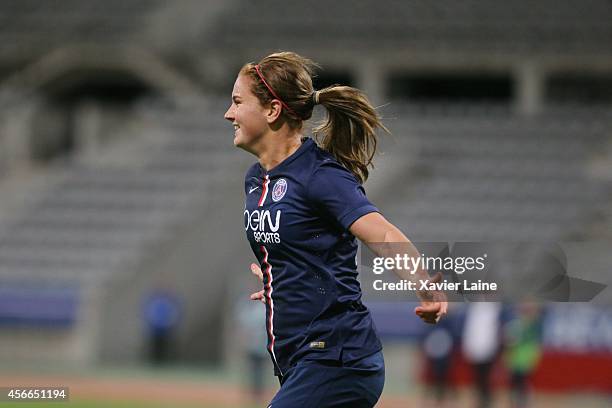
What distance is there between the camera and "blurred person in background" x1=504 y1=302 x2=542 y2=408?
48.1 feet

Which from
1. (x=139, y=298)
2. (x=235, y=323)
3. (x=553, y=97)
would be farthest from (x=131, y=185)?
(x=553, y=97)

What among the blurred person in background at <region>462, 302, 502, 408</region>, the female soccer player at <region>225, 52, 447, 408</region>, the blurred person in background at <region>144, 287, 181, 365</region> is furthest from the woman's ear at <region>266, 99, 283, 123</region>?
the blurred person in background at <region>144, 287, 181, 365</region>

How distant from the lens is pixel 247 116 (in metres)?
5.05

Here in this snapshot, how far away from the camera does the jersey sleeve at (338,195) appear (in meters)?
4.72

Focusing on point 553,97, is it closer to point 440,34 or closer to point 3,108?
point 440,34

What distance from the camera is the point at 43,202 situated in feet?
86.3

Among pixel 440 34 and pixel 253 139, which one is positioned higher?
pixel 440 34

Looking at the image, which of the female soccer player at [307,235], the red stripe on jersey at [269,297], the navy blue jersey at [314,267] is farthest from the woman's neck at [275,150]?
the red stripe on jersey at [269,297]

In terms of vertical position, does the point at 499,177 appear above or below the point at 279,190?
above

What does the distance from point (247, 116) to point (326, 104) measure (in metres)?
0.30

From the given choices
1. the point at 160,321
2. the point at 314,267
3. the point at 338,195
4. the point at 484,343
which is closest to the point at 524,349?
the point at 484,343

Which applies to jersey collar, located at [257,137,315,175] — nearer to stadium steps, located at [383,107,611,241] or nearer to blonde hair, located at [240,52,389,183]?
blonde hair, located at [240,52,389,183]

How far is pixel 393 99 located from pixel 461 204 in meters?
A: 4.88

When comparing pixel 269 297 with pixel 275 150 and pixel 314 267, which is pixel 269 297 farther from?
pixel 275 150
